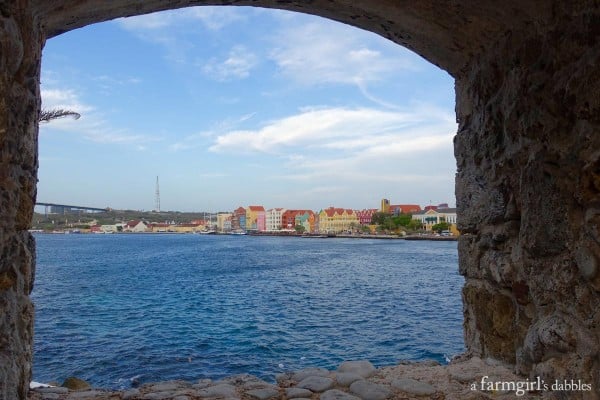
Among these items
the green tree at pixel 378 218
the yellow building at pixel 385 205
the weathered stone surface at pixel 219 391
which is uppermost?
the yellow building at pixel 385 205

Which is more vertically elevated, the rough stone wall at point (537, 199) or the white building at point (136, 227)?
the rough stone wall at point (537, 199)

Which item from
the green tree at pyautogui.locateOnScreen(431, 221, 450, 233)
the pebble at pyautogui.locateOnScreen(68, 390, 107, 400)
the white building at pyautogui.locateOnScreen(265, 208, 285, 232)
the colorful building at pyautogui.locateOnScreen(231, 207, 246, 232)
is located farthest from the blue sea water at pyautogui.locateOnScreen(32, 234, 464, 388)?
the colorful building at pyautogui.locateOnScreen(231, 207, 246, 232)

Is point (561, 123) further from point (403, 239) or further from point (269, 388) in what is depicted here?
point (403, 239)

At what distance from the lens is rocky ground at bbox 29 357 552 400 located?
2.79 meters

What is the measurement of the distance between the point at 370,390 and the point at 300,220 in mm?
119012

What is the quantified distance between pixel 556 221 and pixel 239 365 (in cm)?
734

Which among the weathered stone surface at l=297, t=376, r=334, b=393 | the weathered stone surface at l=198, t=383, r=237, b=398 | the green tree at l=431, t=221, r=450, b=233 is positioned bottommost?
the green tree at l=431, t=221, r=450, b=233

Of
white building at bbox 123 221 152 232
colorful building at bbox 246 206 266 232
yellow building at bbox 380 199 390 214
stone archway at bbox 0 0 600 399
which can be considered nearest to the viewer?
stone archway at bbox 0 0 600 399

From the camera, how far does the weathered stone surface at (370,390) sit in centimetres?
285

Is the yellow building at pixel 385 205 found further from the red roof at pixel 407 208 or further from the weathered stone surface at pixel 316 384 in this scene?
the weathered stone surface at pixel 316 384

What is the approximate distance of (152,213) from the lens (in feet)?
499

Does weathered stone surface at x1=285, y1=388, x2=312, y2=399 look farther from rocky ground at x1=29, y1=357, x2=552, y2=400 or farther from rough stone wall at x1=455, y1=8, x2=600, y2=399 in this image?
rough stone wall at x1=455, y1=8, x2=600, y2=399

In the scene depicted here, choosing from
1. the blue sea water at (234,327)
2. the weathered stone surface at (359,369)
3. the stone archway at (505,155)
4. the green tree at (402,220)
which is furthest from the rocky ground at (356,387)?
the green tree at (402,220)

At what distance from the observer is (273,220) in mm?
127562
